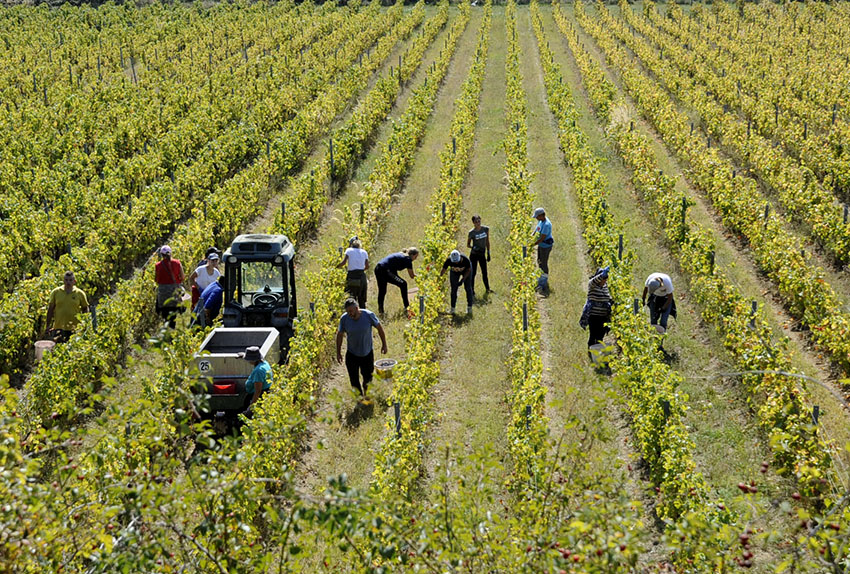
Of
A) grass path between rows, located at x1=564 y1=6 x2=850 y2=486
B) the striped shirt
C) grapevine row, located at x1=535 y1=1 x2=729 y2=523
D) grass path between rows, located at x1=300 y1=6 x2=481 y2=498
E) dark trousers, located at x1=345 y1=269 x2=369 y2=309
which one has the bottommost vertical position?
grass path between rows, located at x1=300 y1=6 x2=481 y2=498

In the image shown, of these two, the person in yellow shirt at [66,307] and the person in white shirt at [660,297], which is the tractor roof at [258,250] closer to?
the person in yellow shirt at [66,307]

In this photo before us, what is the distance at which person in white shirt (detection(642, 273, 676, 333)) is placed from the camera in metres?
12.2

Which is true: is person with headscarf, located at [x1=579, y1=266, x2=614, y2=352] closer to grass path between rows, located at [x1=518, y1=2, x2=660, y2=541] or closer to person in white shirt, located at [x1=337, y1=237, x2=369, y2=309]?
grass path between rows, located at [x1=518, y1=2, x2=660, y2=541]

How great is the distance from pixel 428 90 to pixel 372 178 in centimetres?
1087

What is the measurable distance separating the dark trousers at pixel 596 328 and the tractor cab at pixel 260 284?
4125 mm

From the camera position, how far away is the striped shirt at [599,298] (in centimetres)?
1174

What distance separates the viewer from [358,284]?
13523 mm

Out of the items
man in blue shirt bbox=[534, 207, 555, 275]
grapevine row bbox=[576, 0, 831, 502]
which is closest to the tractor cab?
man in blue shirt bbox=[534, 207, 555, 275]

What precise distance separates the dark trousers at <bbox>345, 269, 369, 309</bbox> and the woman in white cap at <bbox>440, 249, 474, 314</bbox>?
1.42m

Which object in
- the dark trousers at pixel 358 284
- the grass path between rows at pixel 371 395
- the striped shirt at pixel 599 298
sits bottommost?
the grass path between rows at pixel 371 395

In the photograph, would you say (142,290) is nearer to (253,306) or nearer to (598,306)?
(253,306)

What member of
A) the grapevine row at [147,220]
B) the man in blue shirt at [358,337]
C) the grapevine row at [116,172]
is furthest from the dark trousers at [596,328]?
the grapevine row at [116,172]

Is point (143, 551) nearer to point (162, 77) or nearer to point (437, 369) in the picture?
point (437, 369)

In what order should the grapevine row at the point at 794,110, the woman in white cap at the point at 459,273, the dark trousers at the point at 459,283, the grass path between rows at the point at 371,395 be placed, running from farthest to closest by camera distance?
1. the grapevine row at the point at 794,110
2. the dark trousers at the point at 459,283
3. the woman in white cap at the point at 459,273
4. the grass path between rows at the point at 371,395
